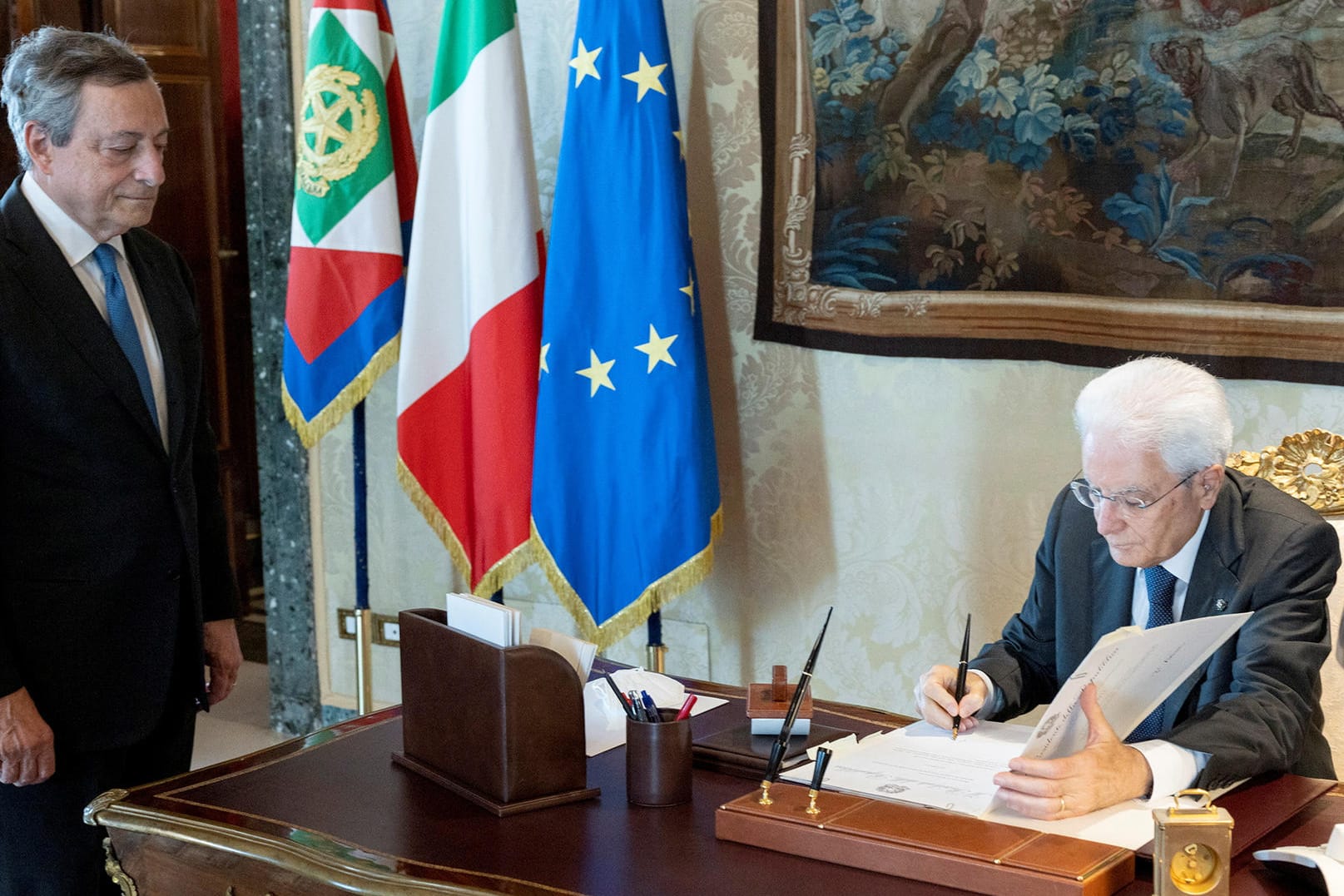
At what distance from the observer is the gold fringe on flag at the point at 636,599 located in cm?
336

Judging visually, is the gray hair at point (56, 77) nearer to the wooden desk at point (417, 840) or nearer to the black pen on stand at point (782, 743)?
the wooden desk at point (417, 840)

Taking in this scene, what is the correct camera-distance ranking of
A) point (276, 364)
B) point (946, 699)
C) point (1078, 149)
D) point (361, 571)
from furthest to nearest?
point (276, 364) → point (361, 571) → point (1078, 149) → point (946, 699)

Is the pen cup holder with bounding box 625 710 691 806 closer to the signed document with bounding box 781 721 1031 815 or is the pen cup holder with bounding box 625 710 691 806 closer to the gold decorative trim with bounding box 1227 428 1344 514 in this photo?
the signed document with bounding box 781 721 1031 815

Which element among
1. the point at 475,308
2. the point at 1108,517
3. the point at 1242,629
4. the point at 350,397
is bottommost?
the point at 1242,629

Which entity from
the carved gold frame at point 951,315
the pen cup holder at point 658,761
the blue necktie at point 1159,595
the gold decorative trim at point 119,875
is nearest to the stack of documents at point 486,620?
the pen cup holder at point 658,761

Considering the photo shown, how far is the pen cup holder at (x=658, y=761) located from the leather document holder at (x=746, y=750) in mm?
84

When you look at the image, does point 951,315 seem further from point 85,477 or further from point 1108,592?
point 85,477

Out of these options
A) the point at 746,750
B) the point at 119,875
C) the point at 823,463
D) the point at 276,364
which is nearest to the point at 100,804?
the point at 119,875

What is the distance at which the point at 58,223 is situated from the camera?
7.48ft

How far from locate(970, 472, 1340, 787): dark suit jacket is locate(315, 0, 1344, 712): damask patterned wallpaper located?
1.02 metres

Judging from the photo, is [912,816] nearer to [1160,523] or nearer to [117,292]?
[1160,523]

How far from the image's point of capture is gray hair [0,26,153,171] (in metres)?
2.27

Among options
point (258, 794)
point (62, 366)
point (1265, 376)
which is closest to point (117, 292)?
point (62, 366)

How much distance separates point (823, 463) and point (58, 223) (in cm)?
191
